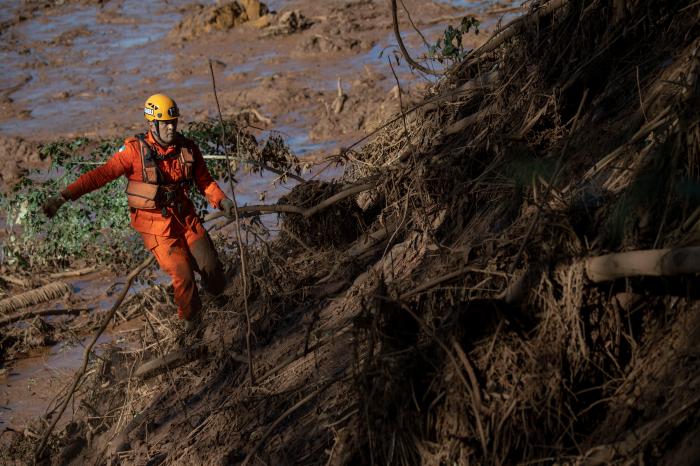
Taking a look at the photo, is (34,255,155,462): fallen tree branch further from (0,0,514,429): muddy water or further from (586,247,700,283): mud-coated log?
(0,0,514,429): muddy water

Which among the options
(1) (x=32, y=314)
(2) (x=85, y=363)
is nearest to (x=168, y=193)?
(2) (x=85, y=363)

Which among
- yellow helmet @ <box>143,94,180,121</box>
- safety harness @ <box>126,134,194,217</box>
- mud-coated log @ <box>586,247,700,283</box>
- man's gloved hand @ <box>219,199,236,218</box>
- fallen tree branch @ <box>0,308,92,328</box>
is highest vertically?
yellow helmet @ <box>143,94,180,121</box>

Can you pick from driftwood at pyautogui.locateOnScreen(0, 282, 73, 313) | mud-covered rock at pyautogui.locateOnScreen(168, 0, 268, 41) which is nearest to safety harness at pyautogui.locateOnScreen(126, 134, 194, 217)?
driftwood at pyautogui.locateOnScreen(0, 282, 73, 313)

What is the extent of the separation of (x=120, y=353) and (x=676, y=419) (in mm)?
4685

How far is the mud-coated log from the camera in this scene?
3.51 metres

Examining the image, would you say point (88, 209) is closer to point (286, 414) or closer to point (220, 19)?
point (286, 414)

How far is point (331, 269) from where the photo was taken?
6141mm

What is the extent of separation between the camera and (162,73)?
1777 centimetres

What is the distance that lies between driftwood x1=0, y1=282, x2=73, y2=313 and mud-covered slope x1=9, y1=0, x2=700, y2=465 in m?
3.87

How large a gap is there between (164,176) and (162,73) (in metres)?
11.7

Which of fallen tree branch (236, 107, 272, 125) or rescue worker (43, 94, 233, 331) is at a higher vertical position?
rescue worker (43, 94, 233, 331)

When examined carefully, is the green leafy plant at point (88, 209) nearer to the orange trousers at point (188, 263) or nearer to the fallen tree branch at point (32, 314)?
the fallen tree branch at point (32, 314)

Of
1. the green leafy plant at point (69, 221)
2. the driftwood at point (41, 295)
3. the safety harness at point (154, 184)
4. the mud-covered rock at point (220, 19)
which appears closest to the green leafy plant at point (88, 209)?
the green leafy plant at point (69, 221)

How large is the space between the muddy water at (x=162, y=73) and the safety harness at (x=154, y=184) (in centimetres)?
391
